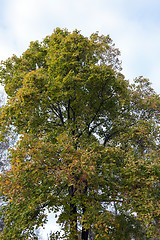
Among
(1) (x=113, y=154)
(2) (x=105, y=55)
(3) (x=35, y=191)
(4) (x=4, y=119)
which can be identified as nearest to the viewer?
(3) (x=35, y=191)

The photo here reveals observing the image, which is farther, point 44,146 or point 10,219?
point 10,219

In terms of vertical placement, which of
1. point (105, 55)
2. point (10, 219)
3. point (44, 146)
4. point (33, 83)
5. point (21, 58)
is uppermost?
point (21, 58)

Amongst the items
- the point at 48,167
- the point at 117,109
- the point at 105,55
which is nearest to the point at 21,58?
the point at 105,55

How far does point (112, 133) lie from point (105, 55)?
513cm

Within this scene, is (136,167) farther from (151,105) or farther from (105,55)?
(105,55)

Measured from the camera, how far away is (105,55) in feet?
43.9

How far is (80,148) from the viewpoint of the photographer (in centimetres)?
1027

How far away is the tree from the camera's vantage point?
8680 millimetres

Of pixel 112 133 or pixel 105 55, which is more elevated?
pixel 105 55

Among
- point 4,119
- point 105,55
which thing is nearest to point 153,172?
point 105,55

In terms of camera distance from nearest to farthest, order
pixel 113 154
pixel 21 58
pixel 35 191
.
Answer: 1. pixel 35 191
2. pixel 113 154
3. pixel 21 58

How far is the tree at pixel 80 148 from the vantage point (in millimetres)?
8680

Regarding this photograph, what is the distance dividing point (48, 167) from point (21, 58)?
30.1 feet

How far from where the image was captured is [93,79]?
37.4 feet
